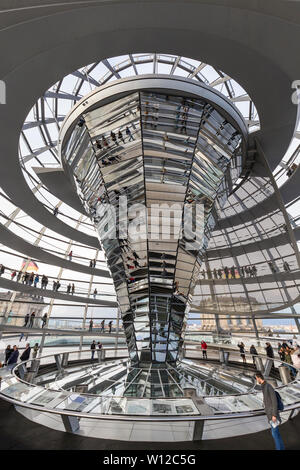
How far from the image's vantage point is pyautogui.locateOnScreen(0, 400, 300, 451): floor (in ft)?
13.3

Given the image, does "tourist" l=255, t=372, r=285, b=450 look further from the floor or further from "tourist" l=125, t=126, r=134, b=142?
"tourist" l=125, t=126, r=134, b=142

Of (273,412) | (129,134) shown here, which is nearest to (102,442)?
(273,412)

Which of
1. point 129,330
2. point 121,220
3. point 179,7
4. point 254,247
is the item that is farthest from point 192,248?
point 254,247

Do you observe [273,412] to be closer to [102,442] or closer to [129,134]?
[102,442]

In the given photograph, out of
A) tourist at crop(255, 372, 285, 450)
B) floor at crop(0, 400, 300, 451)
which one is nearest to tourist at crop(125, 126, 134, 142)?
tourist at crop(255, 372, 285, 450)

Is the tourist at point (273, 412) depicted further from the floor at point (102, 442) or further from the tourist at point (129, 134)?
the tourist at point (129, 134)

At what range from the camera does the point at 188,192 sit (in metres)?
9.55

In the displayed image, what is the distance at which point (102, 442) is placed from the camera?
14.0 feet

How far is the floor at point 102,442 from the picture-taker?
13.3ft

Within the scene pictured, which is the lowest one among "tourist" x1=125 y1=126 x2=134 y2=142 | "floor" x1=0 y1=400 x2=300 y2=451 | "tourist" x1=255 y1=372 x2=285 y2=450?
"floor" x1=0 y1=400 x2=300 y2=451

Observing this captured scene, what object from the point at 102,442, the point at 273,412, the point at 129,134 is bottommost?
the point at 102,442

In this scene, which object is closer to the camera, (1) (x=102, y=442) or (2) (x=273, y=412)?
(2) (x=273, y=412)

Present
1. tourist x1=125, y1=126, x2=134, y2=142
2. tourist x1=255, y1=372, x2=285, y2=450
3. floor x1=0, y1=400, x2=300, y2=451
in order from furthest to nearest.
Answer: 1. tourist x1=125, y1=126, x2=134, y2=142
2. floor x1=0, y1=400, x2=300, y2=451
3. tourist x1=255, y1=372, x2=285, y2=450

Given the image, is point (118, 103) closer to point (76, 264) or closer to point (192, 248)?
point (192, 248)
